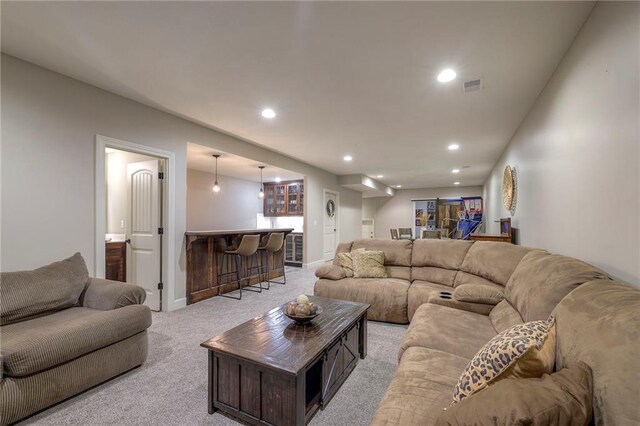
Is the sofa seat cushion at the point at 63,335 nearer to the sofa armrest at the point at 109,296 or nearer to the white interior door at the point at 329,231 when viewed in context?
the sofa armrest at the point at 109,296

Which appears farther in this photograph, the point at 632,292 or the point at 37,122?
the point at 37,122

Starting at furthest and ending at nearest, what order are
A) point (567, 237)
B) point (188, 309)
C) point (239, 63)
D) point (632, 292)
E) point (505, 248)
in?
point (188, 309) → point (505, 248) → point (239, 63) → point (567, 237) → point (632, 292)

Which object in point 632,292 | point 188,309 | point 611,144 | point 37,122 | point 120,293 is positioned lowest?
→ point 188,309

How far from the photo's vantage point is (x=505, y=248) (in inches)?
110

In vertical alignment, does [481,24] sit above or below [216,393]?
above

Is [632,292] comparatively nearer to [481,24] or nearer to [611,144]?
[611,144]

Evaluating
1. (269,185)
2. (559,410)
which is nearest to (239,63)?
(559,410)

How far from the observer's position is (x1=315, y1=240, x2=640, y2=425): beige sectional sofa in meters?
0.82

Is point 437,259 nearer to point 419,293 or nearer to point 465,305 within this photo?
point 419,293

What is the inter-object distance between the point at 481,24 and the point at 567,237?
1.70 metres

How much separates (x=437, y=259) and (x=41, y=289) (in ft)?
12.4

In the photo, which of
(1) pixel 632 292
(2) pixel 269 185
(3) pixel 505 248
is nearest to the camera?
(1) pixel 632 292

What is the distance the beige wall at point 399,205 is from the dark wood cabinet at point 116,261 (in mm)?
9397

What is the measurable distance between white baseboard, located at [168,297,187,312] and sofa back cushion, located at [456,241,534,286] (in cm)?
357
